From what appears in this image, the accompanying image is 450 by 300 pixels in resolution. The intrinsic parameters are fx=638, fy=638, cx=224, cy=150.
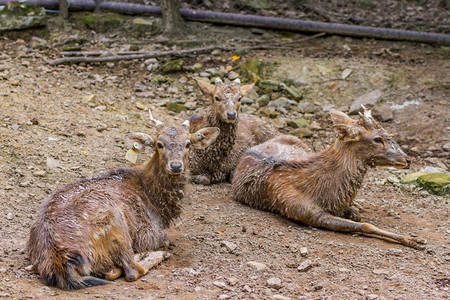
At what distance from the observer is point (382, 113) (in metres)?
11.3

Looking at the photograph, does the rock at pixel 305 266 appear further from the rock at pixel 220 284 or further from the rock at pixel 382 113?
the rock at pixel 382 113

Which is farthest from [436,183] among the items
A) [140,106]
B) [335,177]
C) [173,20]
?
[173,20]

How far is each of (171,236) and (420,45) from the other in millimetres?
8175

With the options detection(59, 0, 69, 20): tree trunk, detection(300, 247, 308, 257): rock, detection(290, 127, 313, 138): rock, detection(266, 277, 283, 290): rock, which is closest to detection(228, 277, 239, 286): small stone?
detection(266, 277, 283, 290): rock

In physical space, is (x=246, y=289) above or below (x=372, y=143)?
below

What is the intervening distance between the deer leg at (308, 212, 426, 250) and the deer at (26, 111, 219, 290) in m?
1.65

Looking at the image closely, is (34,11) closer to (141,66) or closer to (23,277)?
(141,66)

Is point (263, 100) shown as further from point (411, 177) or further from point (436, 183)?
point (436, 183)

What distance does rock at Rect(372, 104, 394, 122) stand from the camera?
36.9ft

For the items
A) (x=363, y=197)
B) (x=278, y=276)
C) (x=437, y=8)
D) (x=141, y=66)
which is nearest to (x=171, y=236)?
(x=278, y=276)

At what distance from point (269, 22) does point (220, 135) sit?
4.66m

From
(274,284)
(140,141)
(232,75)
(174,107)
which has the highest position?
(140,141)

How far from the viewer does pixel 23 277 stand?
18.6ft

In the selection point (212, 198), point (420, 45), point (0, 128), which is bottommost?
point (212, 198)
